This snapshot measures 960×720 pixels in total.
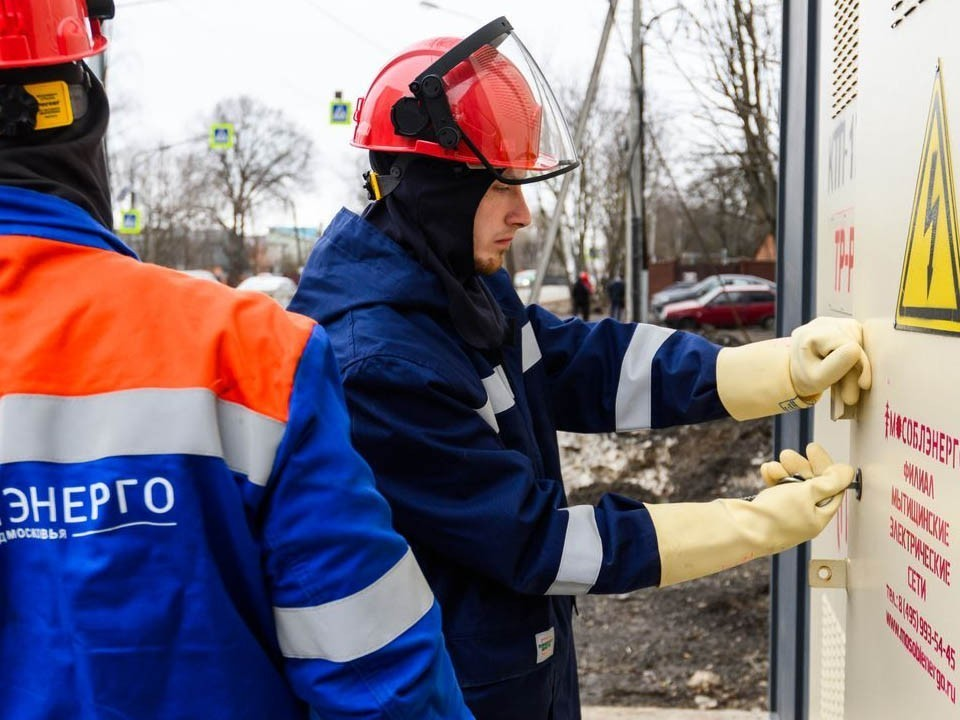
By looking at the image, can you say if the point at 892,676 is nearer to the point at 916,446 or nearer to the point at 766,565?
the point at 916,446

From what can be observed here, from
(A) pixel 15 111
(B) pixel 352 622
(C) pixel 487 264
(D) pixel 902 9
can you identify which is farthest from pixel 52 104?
(D) pixel 902 9

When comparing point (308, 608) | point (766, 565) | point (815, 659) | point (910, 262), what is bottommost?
point (766, 565)

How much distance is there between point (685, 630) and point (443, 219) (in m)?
3.99

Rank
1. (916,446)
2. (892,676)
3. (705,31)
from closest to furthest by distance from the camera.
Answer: (916,446)
(892,676)
(705,31)

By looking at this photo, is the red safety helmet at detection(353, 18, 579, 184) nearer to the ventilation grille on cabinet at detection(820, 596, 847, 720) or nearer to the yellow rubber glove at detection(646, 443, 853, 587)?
the yellow rubber glove at detection(646, 443, 853, 587)

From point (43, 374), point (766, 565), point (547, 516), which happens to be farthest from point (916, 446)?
point (766, 565)

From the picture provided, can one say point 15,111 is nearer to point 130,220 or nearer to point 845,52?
point 845,52

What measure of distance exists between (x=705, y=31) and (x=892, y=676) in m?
7.66

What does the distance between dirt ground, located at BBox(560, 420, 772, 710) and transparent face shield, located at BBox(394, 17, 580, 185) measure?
3.18 metres

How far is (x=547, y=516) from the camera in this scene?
2.00 meters

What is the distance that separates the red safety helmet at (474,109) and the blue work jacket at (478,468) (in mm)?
231

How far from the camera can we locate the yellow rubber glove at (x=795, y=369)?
1995mm

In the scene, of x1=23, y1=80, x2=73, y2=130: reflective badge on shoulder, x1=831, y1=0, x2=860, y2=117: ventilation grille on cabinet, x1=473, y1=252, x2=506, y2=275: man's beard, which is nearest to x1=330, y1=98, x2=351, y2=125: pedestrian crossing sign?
x1=831, y1=0, x2=860, y2=117: ventilation grille on cabinet

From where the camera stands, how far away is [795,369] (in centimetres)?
217
